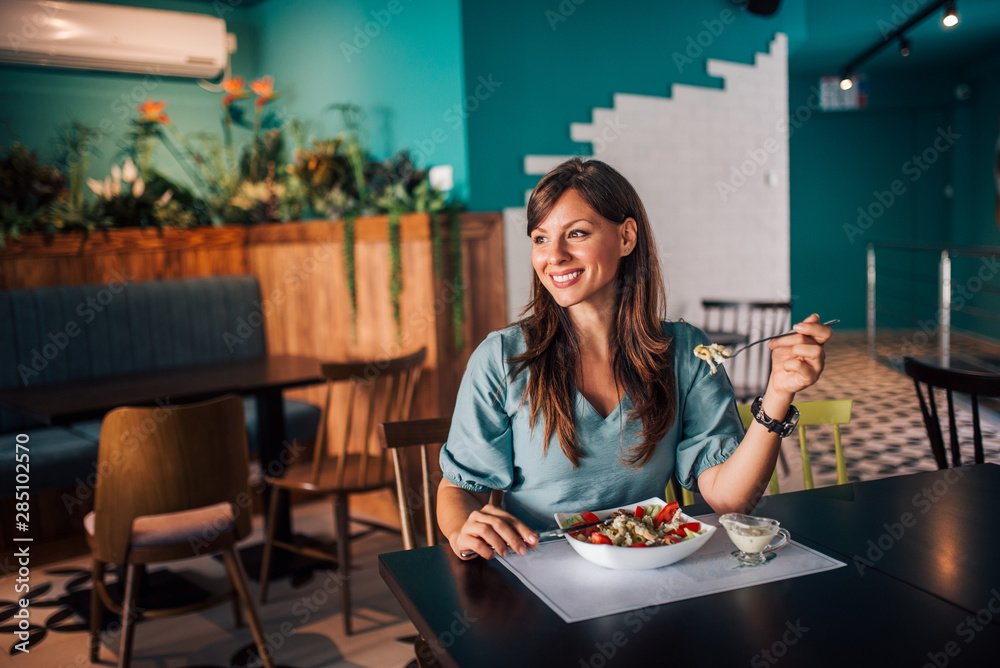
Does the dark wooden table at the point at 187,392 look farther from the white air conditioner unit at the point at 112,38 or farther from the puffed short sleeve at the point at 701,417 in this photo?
the white air conditioner unit at the point at 112,38

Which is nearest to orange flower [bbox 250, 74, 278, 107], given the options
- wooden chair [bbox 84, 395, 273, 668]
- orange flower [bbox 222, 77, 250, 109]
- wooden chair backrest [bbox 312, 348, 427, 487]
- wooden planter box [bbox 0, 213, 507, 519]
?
orange flower [bbox 222, 77, 250, 109]

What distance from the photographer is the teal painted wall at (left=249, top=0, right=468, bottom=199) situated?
3.68m

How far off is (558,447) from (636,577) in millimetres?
349

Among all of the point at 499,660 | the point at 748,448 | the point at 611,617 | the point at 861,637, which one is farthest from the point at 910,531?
the point at 499,660

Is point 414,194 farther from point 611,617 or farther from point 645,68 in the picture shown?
point 611,617

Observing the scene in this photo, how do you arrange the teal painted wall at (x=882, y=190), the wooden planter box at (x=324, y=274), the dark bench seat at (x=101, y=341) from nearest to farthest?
1. the dark bench seat at (x=101, y=341)
2. the wooden planter box at (x=324, y=274)
3. the teal painted wall at (x=882, y=190)

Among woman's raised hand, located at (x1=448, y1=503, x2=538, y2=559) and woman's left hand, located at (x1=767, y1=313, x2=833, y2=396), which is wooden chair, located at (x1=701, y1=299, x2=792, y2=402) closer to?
woman's left hand, located at (x1=767, y1=313, x2=833, y2=396)

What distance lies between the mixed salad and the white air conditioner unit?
454cm

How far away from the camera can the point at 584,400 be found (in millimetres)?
1490

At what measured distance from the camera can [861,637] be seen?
964 millimetres

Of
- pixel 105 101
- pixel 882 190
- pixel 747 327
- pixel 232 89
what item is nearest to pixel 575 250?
pixel 232 89

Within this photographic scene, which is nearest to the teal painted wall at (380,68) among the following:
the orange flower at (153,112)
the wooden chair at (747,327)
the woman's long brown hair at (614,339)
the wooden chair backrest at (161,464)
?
the orange flower at (153,112)

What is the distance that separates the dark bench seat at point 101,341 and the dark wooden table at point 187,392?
0.32m

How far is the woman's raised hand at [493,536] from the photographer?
1238mm
